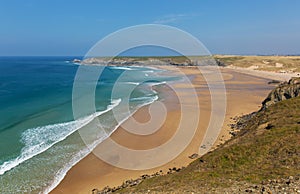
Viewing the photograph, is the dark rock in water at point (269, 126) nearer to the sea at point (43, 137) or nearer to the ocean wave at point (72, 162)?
the ocean wave at point (72, 162)

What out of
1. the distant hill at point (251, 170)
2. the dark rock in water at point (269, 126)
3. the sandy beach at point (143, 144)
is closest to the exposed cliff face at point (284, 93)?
the sandy beach at point (143, 144)

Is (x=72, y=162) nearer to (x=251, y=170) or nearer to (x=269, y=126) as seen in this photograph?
(x=251, y=170)

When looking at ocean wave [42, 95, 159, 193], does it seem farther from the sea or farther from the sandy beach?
the sandy beach

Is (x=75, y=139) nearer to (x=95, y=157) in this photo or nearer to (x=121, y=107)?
(x=95, y=157)

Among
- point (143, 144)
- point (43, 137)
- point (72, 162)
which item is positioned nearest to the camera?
point (72, 162)

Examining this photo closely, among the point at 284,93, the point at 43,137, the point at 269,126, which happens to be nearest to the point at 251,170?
the point at 269,126

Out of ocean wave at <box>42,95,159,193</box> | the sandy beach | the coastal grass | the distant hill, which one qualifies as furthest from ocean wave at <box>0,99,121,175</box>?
the distant hill

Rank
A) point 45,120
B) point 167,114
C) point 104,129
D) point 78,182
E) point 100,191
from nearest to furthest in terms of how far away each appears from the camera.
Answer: point 100,191 < point 78,182 < point 104,129 < point 45,120 < point 167,114

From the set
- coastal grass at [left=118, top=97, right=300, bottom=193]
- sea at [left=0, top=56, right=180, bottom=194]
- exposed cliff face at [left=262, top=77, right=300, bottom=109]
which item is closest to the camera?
coastal grass at [left=118, top=97, right=300, bottom=193]

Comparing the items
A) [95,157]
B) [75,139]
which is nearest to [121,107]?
[75,139]
